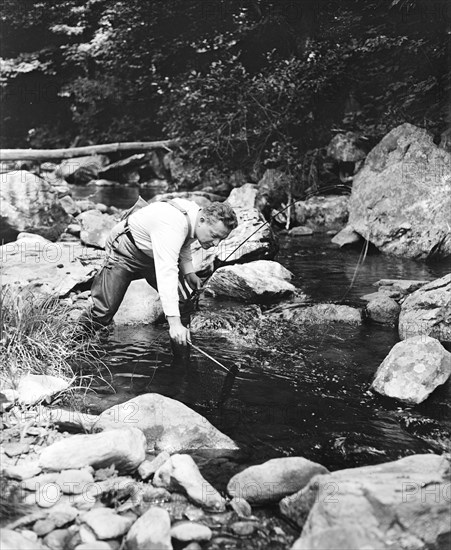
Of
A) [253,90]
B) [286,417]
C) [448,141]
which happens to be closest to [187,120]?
[253,90]

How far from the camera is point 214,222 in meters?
3.51

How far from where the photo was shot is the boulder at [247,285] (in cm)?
625

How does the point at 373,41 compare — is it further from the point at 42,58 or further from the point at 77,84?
the point at 42,58

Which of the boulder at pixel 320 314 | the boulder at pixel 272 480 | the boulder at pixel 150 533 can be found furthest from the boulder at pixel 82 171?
the boulder at pixel 150 533

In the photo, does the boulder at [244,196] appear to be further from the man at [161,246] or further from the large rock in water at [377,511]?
the large rock in water at [377,511]

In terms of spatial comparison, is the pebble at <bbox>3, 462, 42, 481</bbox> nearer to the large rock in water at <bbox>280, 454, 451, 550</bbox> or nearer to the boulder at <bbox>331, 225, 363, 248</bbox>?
the large rock in water at <bbox>280, 454, 451, 550</bbox>

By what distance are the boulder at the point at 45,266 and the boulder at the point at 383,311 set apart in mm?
3144

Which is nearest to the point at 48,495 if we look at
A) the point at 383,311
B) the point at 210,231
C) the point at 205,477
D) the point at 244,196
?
the point at 205,477

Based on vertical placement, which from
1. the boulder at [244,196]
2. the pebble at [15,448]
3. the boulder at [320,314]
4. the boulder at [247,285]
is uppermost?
the pebble at [15,448]

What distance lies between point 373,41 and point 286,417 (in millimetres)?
10659

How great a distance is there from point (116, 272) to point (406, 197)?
6.50 m

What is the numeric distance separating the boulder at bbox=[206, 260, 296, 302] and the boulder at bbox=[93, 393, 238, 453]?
3075 millimetres

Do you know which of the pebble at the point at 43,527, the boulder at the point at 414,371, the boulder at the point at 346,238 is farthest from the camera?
the boulder at the point at 346,238

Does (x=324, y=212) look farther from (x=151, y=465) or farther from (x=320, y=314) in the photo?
(x=151, y=465)
